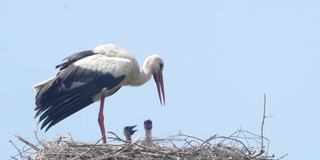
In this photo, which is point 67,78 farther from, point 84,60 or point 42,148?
point 42,148

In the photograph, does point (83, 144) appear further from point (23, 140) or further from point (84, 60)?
point (84, 60)

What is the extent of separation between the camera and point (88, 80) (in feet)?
51.4

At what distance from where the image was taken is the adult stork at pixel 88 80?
50.5 feet

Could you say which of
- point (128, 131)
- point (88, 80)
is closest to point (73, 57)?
point (88, 80)

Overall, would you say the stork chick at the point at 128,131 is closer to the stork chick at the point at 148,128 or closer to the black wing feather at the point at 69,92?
the stork chick at the point at 148,128

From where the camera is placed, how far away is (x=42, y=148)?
13.4 m

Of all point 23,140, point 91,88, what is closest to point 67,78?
point 91,88

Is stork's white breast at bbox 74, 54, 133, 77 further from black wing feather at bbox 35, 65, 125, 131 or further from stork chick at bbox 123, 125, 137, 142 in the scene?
stork chick at bbox 123, 125, 137, 142

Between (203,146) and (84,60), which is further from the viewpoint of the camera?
(84,60)

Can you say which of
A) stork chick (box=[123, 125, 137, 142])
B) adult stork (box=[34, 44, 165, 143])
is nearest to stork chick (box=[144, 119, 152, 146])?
stork chick (box=[123, 125, 137, 142])

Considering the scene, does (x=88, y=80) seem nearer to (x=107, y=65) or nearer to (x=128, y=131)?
(x=107, y=65)

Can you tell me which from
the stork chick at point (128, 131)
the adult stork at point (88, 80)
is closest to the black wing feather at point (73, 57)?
the adult stork at point (88, 80)

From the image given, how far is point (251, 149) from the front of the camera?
43.9 ft

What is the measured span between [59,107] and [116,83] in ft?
2.85
